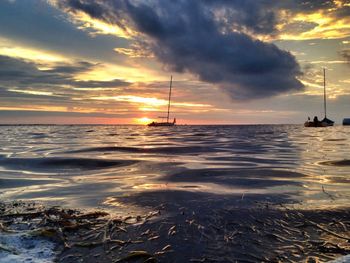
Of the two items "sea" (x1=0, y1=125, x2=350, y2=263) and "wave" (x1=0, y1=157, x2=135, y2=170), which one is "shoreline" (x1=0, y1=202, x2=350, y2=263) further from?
"wave" (x1=0, y1=157, x2=135, y2=170)

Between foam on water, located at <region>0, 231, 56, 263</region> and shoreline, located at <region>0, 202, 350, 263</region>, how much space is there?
76 millimetres

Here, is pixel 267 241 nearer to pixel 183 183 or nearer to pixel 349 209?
pixel 349 209

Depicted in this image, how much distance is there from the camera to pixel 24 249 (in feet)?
14.4

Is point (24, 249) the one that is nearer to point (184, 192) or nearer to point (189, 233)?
point (189, 233)

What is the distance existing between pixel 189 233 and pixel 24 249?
231 centimetres

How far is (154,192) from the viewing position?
820cm

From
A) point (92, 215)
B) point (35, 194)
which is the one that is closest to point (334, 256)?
point (92, 215)

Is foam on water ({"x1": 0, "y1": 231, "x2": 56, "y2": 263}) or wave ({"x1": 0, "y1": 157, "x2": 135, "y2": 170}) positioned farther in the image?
wave ({"x1": 0, "y1": 157, "x2": 135, "y2": 170})

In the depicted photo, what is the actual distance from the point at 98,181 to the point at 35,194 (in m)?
2.15

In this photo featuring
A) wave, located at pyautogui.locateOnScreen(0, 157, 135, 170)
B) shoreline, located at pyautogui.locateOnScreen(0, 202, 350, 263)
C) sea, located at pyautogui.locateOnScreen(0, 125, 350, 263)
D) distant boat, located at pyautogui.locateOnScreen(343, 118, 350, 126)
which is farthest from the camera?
distant boat, located at pyautogui.locateOnScreen(343, 118, 350, 126)

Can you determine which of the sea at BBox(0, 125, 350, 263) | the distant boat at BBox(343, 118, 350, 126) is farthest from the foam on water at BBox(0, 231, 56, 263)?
the distant boat at BBox(343, 118, 350, 126)

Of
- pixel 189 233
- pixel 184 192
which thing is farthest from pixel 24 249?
pixel 184 192

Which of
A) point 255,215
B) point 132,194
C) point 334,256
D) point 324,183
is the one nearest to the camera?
point 334,256

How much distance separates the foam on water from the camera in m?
4.06
